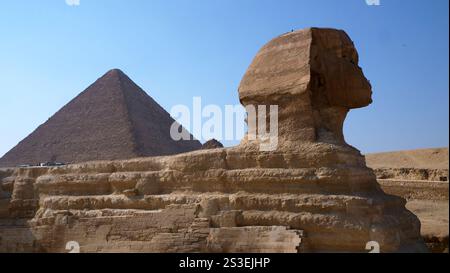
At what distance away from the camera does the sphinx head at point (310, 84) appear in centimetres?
852

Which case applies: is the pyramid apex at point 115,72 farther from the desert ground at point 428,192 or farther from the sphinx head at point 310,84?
the sphinx head at point 310,84

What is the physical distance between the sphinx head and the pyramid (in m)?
14.5

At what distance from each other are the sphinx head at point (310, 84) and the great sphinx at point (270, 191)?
2 centimetres

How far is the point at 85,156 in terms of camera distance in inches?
951

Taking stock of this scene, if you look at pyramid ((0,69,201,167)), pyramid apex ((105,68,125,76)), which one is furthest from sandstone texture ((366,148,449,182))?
pyramid apex ((105,68,125,76))

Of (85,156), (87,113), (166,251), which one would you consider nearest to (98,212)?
(166,251)

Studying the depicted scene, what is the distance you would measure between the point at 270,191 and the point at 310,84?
6.76 ft

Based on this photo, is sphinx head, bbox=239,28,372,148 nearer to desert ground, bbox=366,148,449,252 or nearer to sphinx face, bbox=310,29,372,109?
sphinx face, bbox=310,29,372,109

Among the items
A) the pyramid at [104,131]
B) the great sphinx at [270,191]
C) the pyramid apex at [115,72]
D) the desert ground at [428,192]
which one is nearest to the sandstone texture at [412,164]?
the desert ground at [428,192]

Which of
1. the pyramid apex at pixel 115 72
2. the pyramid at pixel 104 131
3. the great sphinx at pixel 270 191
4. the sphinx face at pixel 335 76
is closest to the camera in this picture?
the great sphinx at pixel 270 191

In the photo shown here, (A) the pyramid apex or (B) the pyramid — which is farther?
(A) the pyramid apex

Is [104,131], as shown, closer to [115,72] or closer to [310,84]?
[115,72]

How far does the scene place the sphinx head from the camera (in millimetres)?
8516
